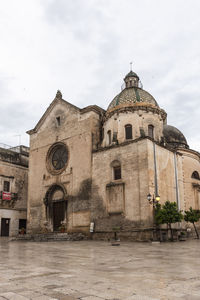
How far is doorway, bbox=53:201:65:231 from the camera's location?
2984cm

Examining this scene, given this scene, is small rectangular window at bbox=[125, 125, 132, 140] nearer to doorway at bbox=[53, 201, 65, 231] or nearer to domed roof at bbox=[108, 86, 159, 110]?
domed roof at bbox=[108, 86, 159, 110]

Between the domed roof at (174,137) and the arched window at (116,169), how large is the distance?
361 inches

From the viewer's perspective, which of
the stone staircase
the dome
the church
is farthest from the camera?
the dome

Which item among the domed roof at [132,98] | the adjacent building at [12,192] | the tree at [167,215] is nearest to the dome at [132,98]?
the domed roof at [132,98]

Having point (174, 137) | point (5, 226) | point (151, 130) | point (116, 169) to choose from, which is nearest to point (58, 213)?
point (5, 226)

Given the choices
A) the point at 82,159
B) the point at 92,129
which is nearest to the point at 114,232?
the point at 82,159

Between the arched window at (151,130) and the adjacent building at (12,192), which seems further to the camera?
the adjacent building at (12,192)

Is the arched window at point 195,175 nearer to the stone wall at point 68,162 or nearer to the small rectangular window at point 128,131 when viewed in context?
the small rectangular window at point 128,131

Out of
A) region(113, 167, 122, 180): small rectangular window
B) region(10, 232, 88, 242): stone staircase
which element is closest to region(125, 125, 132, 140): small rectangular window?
region(113, 167, 122, 180): small rectangular window

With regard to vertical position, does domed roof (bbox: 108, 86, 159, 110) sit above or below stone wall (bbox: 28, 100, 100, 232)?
above

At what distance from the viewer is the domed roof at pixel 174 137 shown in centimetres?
3322

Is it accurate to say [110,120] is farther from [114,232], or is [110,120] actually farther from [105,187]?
[114,232]

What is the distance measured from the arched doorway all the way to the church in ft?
0.31

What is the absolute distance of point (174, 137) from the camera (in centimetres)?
3362
